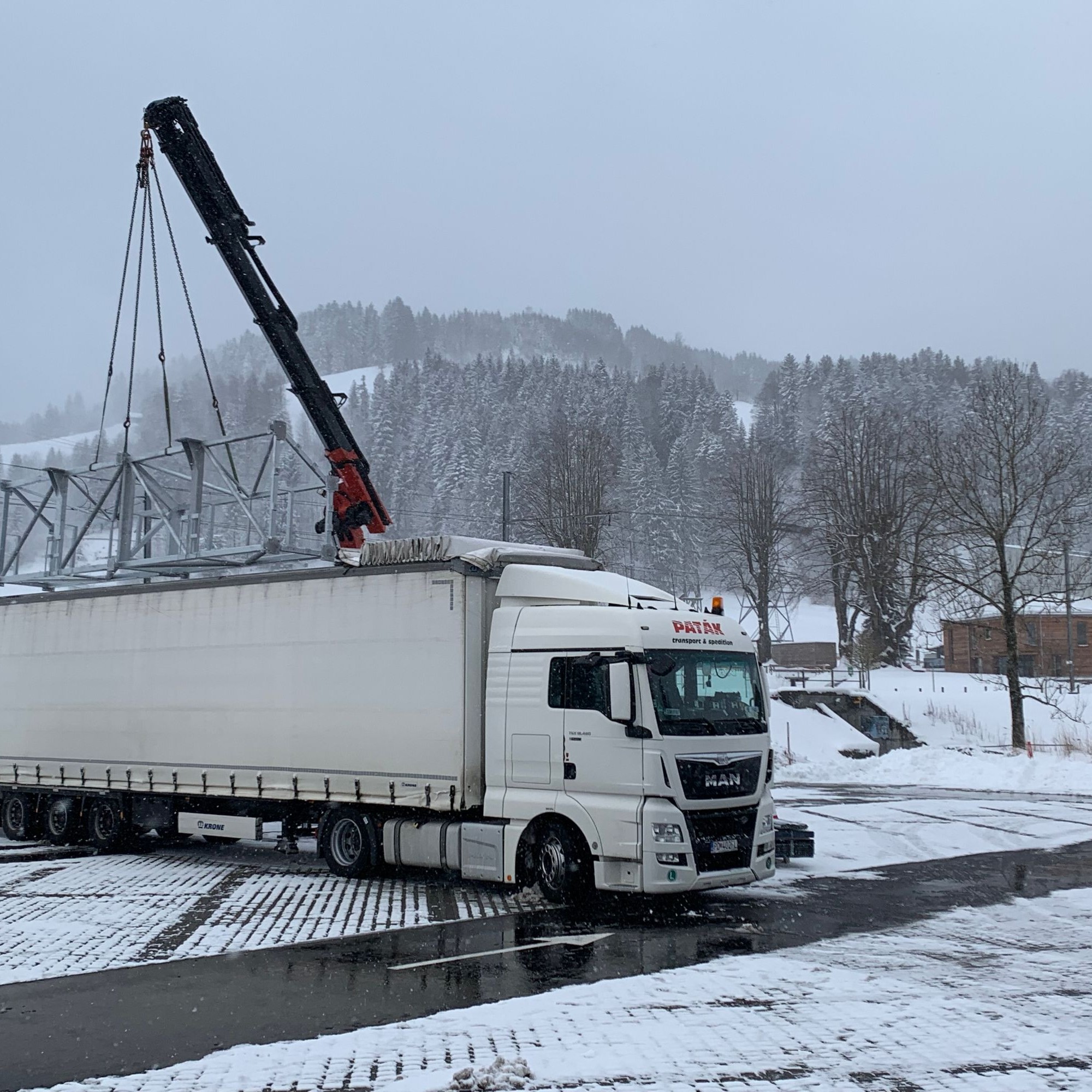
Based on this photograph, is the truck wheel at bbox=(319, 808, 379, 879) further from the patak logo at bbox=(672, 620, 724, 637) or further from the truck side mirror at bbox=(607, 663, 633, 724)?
the patak logo at bbox=(672, 620, 724, 637)

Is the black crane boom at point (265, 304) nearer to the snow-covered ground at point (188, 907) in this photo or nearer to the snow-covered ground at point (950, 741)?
the snow-covered ground at point (188, 907)

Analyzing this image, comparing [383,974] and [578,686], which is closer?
[383,974]

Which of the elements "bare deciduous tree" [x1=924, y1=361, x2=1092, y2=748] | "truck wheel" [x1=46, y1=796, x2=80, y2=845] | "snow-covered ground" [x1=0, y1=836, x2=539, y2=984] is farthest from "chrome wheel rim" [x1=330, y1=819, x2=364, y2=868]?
"bare deciduous tree" [x1=924, y1=361, x2=1092, y2=748]

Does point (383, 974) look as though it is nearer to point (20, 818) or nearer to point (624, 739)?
point (624, 739)

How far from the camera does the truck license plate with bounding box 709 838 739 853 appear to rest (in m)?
10.7

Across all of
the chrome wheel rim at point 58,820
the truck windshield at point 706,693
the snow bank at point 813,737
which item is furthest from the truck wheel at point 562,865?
the snow bank at point 813,737

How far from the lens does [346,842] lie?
13.0m

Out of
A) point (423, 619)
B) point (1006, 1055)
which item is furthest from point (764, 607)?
point (1006, 1055)

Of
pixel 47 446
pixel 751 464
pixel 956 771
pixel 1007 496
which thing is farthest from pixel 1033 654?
pixel 47 446

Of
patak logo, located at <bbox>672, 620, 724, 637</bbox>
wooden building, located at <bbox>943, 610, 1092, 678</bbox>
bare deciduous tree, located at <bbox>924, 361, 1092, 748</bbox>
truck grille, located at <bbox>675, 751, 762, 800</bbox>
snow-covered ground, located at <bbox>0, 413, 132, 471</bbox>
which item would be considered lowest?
truck grille, located at <bbox>675, 751, 762, 800</bbox>

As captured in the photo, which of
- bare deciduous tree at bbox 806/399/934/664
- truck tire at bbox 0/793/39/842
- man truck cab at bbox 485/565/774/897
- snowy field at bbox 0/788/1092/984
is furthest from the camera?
bare deciduous tree at bbox 806/399/934/664

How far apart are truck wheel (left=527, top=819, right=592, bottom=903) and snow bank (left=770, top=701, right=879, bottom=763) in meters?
22.5

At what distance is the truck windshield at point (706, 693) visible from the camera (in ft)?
35.6

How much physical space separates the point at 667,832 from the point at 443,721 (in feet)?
9.41
